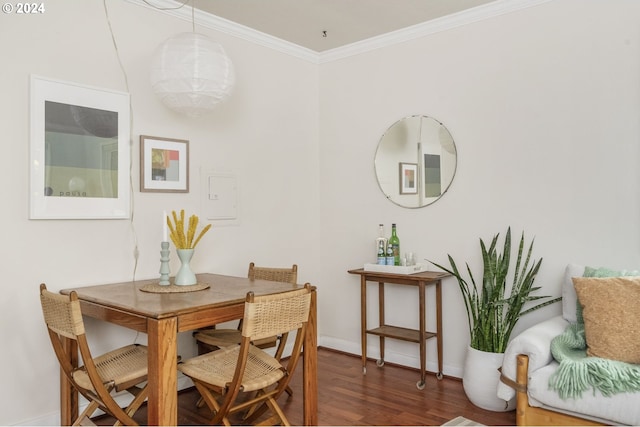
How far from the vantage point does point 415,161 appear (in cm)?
382

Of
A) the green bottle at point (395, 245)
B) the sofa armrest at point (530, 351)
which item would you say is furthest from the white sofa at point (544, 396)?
the green bottle at point (395, 245)

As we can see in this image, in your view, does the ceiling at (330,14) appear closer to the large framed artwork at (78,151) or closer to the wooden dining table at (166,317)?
the large framed artwork at (78,151)

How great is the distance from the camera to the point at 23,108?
2.65m

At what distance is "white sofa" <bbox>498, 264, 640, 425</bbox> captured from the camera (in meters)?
2.14

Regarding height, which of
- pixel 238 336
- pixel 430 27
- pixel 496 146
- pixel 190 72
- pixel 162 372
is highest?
pixel 430 27

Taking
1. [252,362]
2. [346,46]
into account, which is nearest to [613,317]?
[252,362]

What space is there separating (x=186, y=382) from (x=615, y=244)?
9.46 feet

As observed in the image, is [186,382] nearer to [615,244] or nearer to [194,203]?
[194,203]

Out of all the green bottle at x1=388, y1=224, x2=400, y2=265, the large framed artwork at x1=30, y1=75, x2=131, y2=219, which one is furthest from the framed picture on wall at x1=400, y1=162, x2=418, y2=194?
the large framed artwork at x1=30, y1=75, x2=131, y2=219

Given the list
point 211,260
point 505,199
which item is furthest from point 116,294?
point 505,199

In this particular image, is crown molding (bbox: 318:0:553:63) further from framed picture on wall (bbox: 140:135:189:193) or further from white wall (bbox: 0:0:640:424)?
framed picture on wall (bbox: 140:135:189:193)

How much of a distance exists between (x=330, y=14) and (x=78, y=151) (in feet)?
6.42

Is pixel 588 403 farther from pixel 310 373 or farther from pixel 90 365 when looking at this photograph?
pixel 90 365

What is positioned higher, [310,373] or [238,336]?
[238,336]
